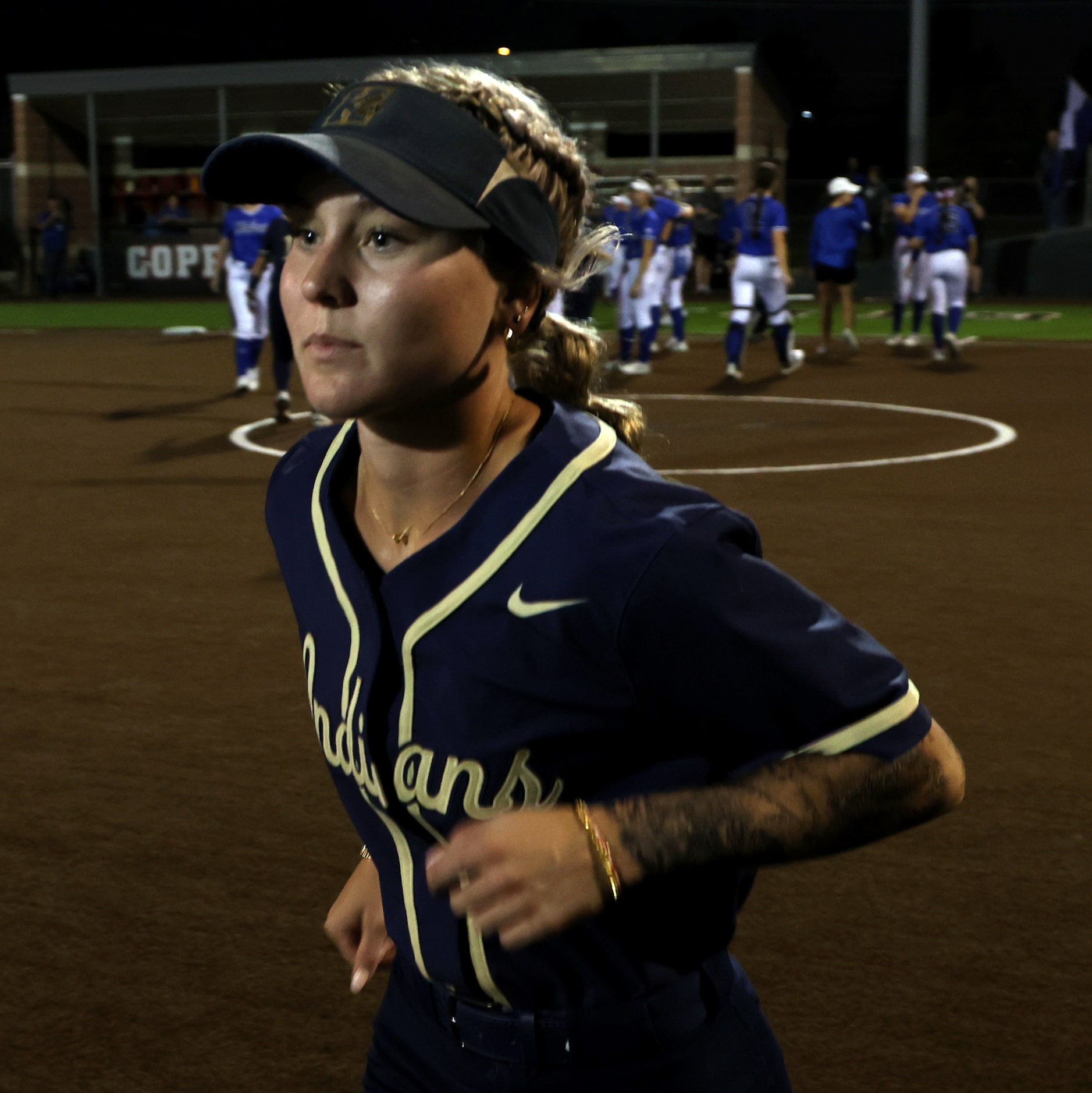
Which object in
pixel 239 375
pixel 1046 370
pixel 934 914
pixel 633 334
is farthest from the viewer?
pixel 633 334

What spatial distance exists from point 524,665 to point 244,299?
15.0m

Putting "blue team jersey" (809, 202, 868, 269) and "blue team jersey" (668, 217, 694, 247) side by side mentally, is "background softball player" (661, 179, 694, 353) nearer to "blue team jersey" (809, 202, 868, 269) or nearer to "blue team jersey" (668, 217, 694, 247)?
"blue team jersey" (668, 217, 694, 247)

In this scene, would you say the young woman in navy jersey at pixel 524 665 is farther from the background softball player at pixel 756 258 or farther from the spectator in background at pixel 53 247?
the spectator in background at pixel 53 247

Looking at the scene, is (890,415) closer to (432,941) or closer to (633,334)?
(633,334)

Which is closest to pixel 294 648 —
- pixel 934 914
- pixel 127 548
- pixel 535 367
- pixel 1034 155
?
pixel 127 548

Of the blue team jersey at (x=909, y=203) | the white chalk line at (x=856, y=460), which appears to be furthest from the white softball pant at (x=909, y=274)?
the white chalk line at (x=856, y=460)

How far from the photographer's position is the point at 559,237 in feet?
6.32

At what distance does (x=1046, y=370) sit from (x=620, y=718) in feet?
58.4

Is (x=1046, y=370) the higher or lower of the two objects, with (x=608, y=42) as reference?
lower

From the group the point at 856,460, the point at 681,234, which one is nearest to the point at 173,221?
the point at 681,234

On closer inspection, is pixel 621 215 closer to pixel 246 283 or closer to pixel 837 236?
pixel 837 236

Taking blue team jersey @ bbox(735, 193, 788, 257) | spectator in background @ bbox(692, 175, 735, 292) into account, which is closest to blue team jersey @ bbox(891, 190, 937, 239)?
blue team jersey @ bbox(735, 193, 788, 257)

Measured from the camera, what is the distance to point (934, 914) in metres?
4.16

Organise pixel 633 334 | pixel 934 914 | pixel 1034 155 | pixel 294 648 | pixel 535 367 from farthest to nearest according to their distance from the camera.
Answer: pixel 1034 155 < pixel 633 334 < pixel 294 648 < pixel 934 914 < pixel 535 367
